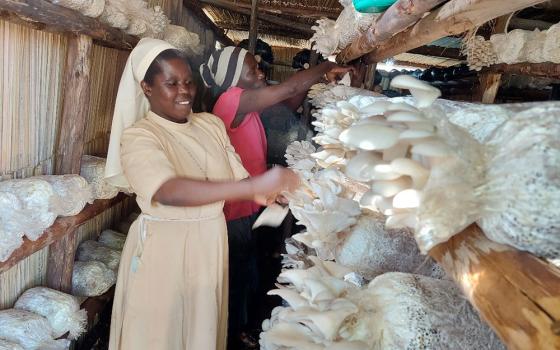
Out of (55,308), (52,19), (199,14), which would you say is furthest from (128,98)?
(199,14)

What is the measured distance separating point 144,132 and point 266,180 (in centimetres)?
66

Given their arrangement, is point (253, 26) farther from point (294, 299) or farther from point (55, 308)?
point (294, 299)

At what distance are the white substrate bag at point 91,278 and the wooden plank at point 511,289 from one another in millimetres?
2455

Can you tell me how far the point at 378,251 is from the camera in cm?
119

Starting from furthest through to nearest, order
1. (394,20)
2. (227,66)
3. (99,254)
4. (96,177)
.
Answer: (227,66) → (99,254) → (96,177) → (394,20)

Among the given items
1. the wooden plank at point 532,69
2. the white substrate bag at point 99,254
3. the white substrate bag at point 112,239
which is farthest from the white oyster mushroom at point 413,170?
the white substrate bag at point 112,239

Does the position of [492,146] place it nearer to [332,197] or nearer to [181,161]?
[332,197]

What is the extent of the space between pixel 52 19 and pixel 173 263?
1.29 m

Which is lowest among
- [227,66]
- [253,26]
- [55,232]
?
[55,232]

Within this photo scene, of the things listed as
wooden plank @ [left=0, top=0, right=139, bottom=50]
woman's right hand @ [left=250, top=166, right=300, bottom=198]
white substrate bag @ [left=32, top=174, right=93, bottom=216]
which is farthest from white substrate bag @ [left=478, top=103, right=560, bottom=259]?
white substrate bag @ [left=32, top=174, right=93, bottom=216]

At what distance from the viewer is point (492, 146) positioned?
0.53 metres

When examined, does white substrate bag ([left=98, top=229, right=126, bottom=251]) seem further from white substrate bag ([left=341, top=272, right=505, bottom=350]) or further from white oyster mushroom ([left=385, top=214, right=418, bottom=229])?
white oyster mushroom ([left=385, top=214, right=418, bottom=229])

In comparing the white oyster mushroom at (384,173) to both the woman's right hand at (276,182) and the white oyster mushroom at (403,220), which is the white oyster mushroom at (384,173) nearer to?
the white oyster mushroom at (403,220)

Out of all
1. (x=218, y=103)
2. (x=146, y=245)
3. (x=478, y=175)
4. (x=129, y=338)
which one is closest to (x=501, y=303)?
(x=478, y=175)
